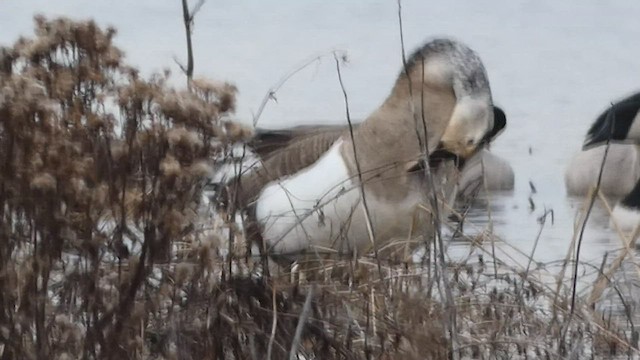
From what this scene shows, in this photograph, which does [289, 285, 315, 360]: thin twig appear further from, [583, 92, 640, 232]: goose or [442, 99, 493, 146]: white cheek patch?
[583, 92, 640, 232]: goose

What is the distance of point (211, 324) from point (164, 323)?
0.16 meters

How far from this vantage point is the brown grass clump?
8.24 feet

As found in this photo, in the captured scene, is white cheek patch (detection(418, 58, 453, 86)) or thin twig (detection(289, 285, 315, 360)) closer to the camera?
thin twig (detection(289, 285, 315, 360))

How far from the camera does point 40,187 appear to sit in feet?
8.04

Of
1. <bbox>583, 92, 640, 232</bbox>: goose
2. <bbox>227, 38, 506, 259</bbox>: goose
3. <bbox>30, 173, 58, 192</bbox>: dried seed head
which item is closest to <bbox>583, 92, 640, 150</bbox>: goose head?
<bbox>583, 92, 640, 232</bbox>: goose

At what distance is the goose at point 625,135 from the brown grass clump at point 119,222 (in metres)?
3.55

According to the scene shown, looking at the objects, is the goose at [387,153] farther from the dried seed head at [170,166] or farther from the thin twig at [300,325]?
the dried seed head at [170,166]

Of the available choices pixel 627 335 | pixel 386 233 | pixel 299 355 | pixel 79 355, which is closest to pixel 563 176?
pixel 386 233

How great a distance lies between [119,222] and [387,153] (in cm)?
249

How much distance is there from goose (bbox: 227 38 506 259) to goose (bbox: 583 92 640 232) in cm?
A: 122

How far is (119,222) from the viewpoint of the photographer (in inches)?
105

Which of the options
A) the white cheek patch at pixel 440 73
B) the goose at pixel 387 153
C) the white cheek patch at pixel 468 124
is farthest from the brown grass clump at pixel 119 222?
the white cheek patch at pixel 440 73

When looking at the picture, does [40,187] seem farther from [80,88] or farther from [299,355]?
[299,355]

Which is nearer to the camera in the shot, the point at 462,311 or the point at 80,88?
the point at 80,88
